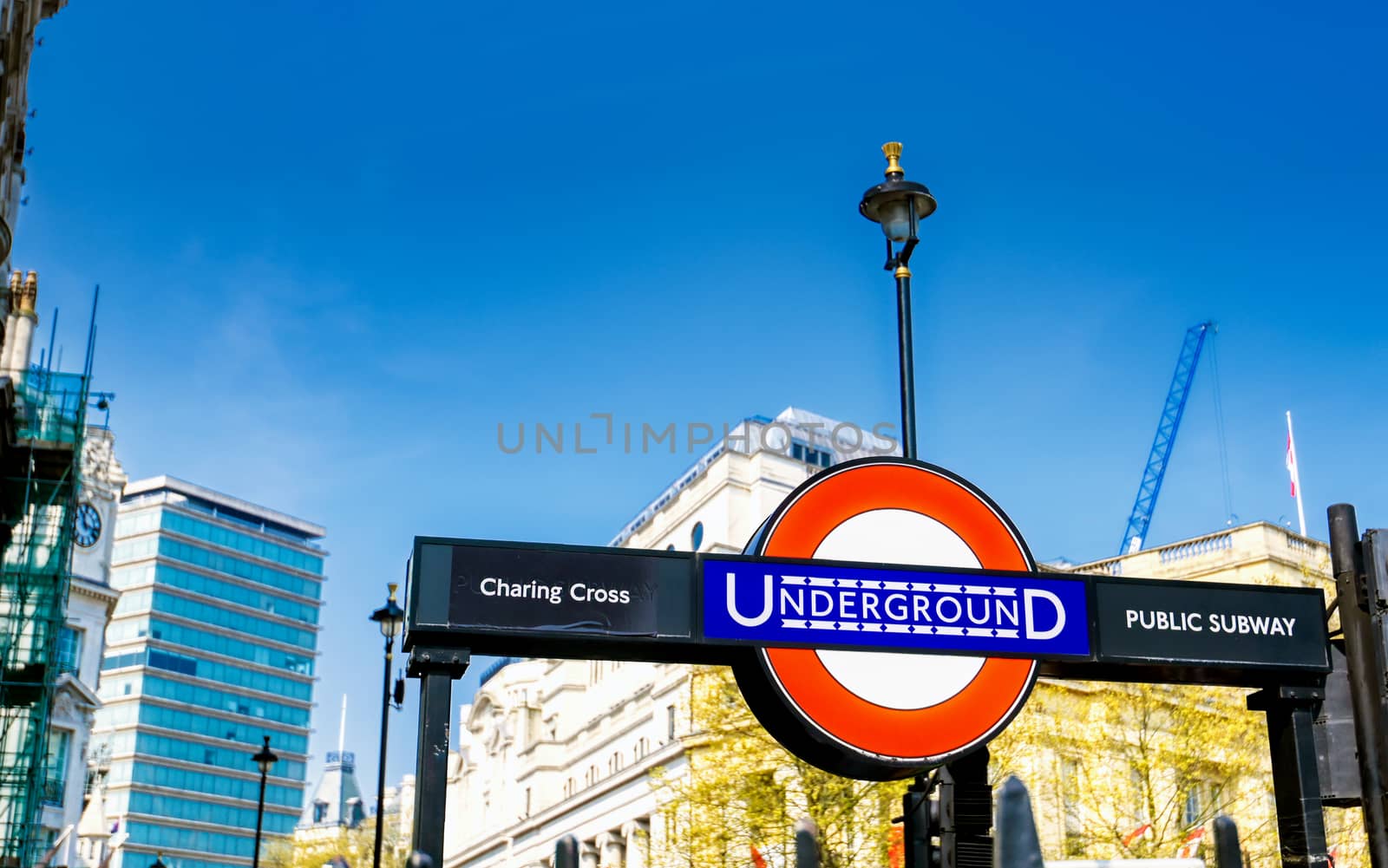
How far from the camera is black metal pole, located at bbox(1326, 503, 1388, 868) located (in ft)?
23.1

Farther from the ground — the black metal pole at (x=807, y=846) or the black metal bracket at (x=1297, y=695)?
the black metal bracket at (x=1297, y=695)

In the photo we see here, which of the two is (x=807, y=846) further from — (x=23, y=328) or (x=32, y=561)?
(x=23, y=328)

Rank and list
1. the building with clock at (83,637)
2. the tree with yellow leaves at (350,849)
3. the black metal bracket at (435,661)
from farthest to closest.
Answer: the tree with yellow leaves at (350,849), the building with clock at (83,637), the black metal bracket at (435,661)

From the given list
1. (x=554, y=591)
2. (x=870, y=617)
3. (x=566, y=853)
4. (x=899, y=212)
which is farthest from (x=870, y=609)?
(x=899, y=212)

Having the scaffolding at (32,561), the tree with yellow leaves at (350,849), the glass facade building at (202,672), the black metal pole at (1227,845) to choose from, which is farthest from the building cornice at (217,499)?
the black metal pole at (1227,845)

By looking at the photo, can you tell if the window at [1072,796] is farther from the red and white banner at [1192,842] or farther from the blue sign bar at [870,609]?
the blue sign bar at [870,609]

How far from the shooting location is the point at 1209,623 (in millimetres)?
8586

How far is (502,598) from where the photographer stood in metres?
7.74

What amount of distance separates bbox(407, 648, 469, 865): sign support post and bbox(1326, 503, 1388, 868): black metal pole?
413cm

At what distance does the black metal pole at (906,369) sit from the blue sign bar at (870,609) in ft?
5.74

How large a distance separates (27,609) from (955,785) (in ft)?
162

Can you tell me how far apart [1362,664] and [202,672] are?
163m

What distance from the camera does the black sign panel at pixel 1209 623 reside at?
8461 millimetres

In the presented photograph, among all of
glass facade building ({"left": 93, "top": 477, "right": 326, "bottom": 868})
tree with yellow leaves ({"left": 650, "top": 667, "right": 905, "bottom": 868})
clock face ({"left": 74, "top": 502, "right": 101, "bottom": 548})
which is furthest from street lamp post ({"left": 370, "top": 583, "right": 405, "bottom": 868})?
glass facade building ({"left": 93, "top": 477, "right": 326, "bottom": 868})
